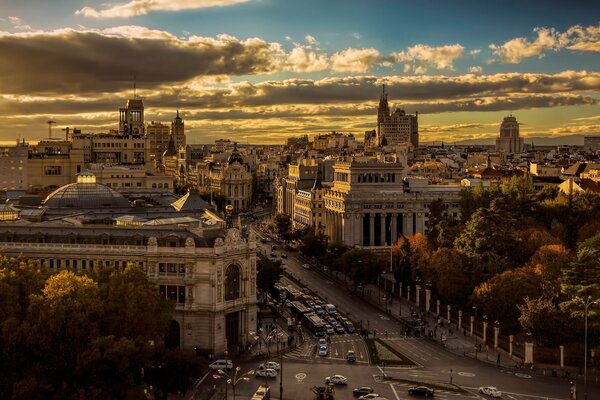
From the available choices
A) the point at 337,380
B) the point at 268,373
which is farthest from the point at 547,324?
the point at 268,373

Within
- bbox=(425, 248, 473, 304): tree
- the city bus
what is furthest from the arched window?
bbox=(425, 248, 473, 304): tree

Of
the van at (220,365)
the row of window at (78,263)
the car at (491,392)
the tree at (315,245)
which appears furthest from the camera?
the tree at (315,245)

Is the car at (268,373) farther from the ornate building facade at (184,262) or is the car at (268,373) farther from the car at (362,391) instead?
the ornate building facade at (184,262)

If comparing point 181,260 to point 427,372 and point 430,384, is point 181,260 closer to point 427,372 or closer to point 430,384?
point 427,372

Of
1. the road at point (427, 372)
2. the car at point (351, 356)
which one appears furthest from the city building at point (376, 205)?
the car at point (351, 356)

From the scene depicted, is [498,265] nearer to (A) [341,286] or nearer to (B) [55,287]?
(A) [341,286]

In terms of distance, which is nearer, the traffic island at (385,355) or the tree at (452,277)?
the traffic island at (385,355)

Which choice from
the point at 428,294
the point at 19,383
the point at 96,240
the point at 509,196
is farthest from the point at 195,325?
the point at 509,196
